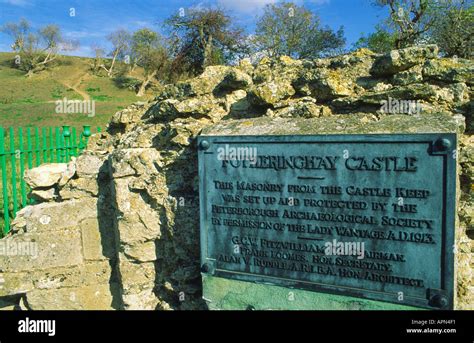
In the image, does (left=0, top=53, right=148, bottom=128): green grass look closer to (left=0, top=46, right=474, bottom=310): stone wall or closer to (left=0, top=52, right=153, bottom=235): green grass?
(left=0, top=52, right=153, bottom=235): green grass

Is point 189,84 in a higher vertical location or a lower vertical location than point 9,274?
higher

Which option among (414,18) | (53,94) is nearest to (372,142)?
(414,18)

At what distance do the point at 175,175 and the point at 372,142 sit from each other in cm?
180

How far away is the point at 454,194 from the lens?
8.38ft

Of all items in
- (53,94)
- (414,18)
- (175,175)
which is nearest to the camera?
(175,175)

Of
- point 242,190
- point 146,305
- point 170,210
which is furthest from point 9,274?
point 242,190

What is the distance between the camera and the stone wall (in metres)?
3.09

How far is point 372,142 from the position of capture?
277cm

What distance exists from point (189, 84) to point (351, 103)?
1.67 meters

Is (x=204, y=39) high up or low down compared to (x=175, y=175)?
up

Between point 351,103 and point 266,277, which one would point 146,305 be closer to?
point 266,277

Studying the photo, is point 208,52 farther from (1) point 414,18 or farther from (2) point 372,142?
(2) point 372,142

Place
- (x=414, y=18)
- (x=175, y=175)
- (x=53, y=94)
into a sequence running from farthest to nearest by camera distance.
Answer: (x=53, y=94)
(x=414, y=18)
(x=175, y=175)

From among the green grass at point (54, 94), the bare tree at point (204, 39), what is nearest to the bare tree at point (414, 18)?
the bare tree at point (204, 39)
